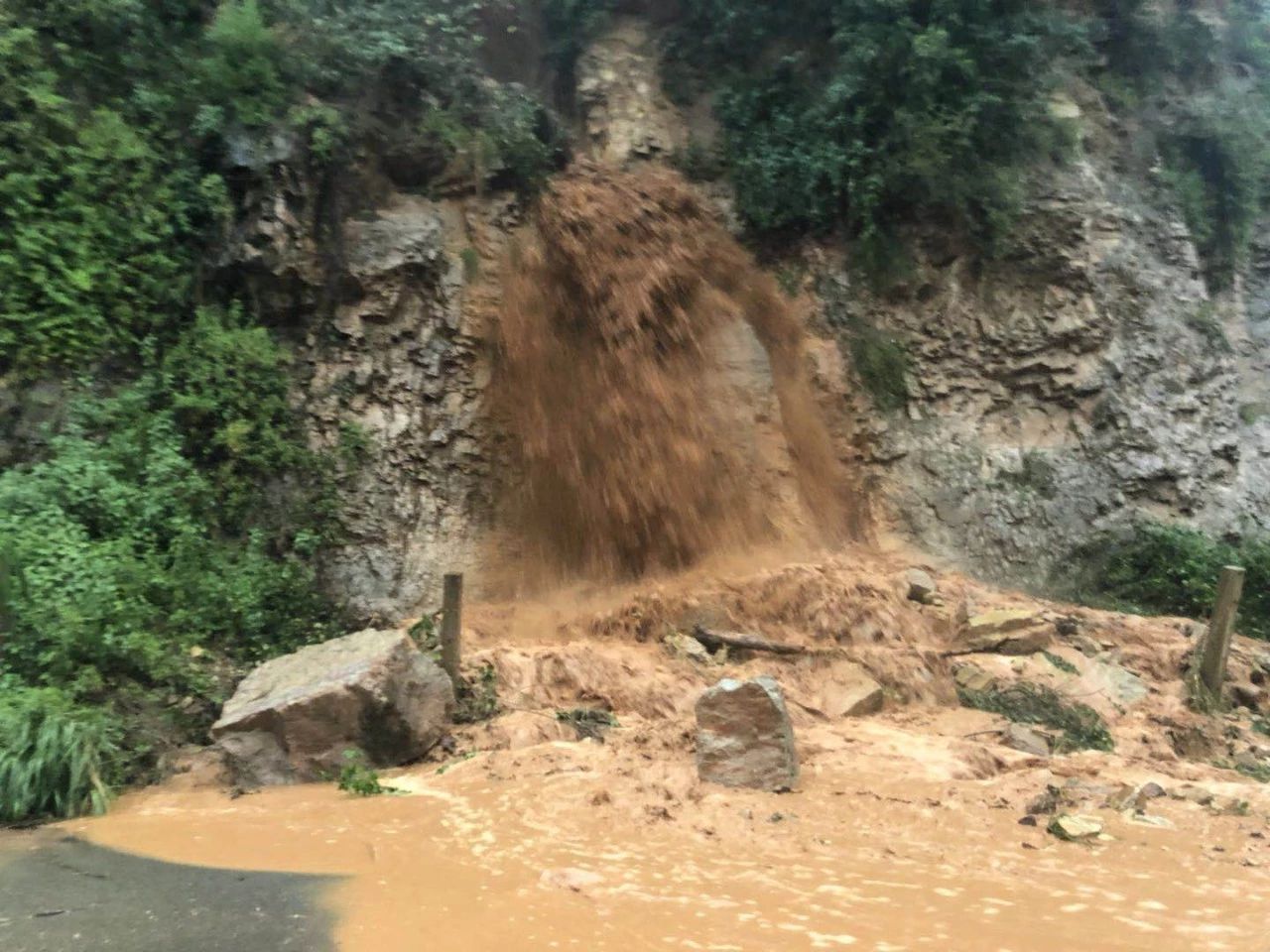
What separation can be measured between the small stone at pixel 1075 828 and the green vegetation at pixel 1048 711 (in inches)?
81.1

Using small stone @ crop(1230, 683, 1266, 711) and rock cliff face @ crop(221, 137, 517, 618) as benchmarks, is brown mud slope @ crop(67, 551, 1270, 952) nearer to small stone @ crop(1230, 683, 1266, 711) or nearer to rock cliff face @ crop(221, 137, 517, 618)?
small stone @ crop(1230, 683, 1266, 711)

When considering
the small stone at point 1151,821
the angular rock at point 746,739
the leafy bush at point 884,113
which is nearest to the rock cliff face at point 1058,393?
the leafy bush at point 884,113

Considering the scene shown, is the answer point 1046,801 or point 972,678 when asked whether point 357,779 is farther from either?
point 972,678

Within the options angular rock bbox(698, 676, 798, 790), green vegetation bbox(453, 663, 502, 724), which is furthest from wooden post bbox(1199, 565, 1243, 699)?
green vegetation bbox(453, 663, 502, 724)

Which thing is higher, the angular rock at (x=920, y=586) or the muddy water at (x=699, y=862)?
the angular rock at (x=920, y=586)

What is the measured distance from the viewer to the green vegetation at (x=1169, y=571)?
9789mm

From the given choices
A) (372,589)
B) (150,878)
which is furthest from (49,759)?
(372,589)

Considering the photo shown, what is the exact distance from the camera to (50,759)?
5355 mm

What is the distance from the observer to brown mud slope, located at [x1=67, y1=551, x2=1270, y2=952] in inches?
149

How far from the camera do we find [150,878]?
13.9ft

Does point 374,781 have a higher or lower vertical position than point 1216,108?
lower

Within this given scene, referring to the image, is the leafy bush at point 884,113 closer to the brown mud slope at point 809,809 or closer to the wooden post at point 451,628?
the brown mud slope at point 809,809

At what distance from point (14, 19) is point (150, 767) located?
772 centimetres

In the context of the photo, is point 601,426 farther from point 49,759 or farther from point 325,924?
point 325,924
